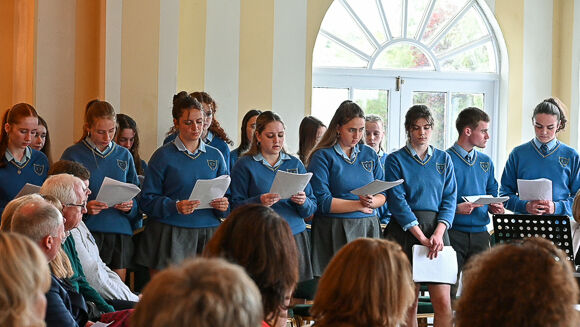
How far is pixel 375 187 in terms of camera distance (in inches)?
174

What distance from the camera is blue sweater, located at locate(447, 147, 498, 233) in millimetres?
4875

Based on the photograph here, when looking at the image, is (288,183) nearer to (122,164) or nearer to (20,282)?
(122,164)

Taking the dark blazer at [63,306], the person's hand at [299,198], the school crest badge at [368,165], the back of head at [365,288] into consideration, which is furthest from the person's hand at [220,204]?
the back of head at [365,288]

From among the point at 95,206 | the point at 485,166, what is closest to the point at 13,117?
A: the point at 95,206

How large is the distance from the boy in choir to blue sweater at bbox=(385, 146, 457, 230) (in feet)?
0.69

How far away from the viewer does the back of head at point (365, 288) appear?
2000mm

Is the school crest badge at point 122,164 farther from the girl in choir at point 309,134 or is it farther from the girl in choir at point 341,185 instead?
the girl in choir at point 309,134

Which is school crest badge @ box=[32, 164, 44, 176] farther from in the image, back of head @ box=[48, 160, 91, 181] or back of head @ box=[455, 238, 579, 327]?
back of head @ box=[455, 238, 579, 327]

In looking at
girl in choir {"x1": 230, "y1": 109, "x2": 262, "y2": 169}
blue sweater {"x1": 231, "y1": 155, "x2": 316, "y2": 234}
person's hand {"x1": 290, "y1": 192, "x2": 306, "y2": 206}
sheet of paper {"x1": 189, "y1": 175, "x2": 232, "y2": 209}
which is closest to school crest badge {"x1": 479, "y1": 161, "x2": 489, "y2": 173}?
blue sweater {"x1": 231, "y1": 155, "x2": 316, "y2": 234}

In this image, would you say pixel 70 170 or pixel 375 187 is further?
pixel 375 187

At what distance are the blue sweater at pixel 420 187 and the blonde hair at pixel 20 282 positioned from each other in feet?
10.4

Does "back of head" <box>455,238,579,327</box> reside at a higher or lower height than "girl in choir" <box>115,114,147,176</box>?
lower

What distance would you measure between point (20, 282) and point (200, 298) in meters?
0.54

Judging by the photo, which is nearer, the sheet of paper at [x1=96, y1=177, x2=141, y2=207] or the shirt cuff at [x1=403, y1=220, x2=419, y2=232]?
the sheet of paper at [x1=96, y1=177, x2=141, y2=207]
